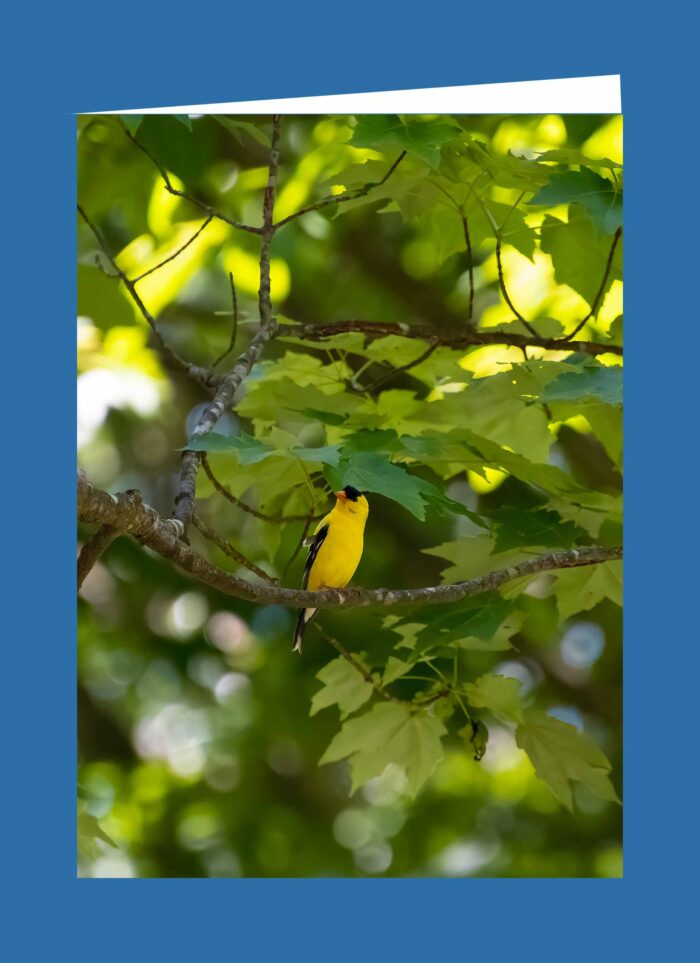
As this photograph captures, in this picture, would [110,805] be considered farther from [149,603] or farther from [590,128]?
[590,128]

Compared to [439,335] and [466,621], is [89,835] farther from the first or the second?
[439,335]

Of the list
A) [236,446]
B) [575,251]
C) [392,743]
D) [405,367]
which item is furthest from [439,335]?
[392,743]

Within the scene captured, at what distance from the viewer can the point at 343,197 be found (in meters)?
2.66

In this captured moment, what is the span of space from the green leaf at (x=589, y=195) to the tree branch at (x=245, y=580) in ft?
2.41

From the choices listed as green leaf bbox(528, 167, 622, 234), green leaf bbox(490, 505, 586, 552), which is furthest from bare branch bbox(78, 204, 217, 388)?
green leaf bbox(528, 167, 622, 234)

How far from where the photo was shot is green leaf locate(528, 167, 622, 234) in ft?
8.04

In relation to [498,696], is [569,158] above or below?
above

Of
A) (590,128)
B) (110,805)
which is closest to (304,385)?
(590,128)

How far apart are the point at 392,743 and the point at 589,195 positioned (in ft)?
4.31

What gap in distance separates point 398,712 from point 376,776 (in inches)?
6.0

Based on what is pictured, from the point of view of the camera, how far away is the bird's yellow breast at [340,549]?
8.82 feet

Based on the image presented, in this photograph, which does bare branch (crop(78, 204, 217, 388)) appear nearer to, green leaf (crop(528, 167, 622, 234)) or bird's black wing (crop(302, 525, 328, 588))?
bird's black wing (crop(302, 525, 328, 588))

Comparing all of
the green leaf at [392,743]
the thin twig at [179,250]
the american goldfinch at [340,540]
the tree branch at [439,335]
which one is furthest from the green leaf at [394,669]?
the thin twig at [179,250]

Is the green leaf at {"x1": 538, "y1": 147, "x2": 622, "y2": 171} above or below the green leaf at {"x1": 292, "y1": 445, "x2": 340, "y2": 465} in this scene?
above
